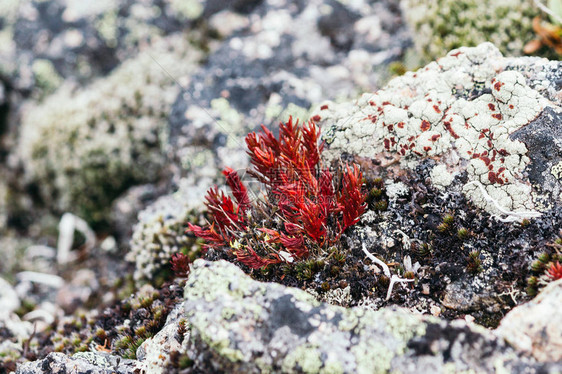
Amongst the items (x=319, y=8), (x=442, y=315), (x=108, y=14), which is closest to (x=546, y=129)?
(x=442, y=315)

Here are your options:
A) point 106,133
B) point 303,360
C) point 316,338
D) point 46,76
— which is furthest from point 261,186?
point 46,76

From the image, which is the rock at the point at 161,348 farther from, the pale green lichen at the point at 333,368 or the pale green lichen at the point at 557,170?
the pale green lichen at the point at 557,170

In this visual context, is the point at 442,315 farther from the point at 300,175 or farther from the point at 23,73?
the point at 23,73

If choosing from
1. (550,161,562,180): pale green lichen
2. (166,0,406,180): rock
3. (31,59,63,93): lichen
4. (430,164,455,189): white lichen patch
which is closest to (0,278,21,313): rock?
(166,0,406,180): rock

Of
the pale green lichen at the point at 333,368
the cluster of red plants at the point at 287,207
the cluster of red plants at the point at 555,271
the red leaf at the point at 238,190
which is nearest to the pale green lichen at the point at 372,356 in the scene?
the pale green lichen at the point at 333,368

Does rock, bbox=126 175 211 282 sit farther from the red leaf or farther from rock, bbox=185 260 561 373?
rock, bbox=185 260 561 373

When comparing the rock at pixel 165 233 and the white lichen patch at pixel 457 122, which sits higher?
the white lichen patch at pixel 457 122
